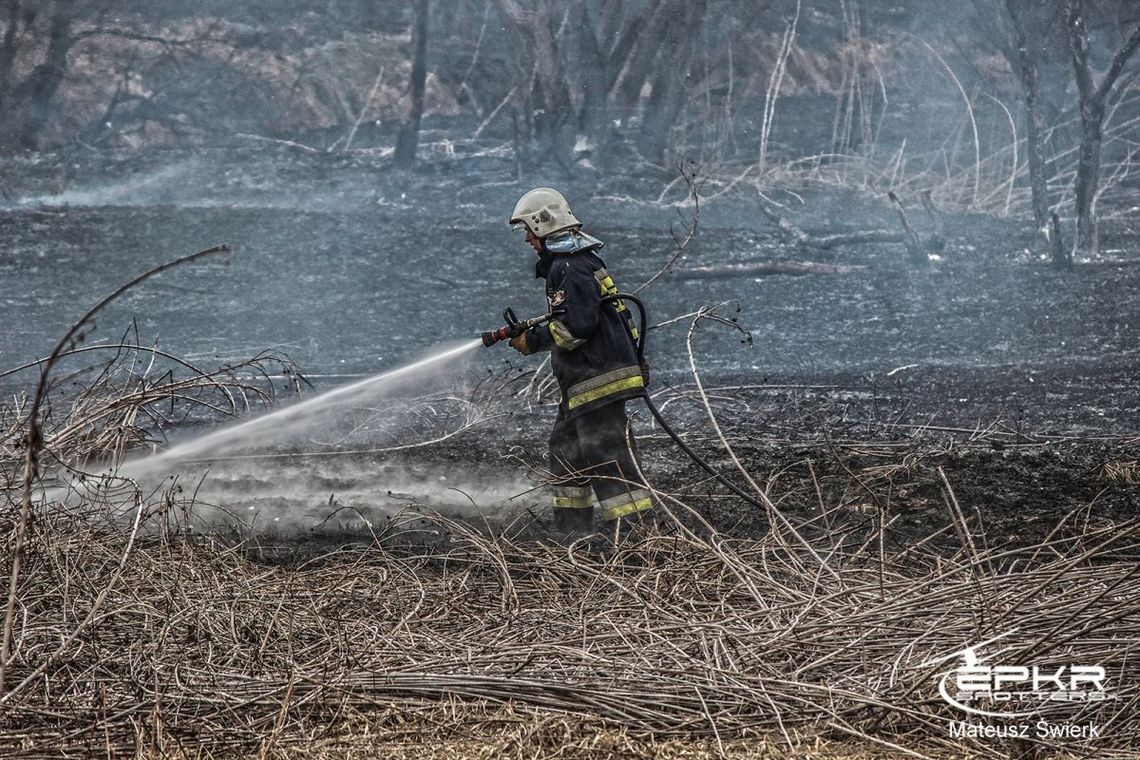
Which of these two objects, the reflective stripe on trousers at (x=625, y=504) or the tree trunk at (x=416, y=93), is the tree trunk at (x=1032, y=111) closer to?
the tree trunk at (x=416, y=93)

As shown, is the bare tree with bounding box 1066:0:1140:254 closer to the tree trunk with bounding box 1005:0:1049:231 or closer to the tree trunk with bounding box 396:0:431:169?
the tree trunk with bounding box 1005:0:1049:231

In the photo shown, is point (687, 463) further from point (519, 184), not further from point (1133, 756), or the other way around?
point (519, 184)

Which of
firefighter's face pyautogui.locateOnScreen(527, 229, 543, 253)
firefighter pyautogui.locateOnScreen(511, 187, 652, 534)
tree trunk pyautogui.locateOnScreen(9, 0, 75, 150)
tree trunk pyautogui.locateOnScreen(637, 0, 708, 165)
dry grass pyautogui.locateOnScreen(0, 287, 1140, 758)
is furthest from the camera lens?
tree trunk pyautogui.locateOnScreen(637, 0, 708, 165)

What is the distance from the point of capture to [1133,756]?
2.91 m

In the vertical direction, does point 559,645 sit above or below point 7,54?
below

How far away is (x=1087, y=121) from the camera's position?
11.4 metres

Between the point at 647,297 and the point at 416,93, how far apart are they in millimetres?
3420

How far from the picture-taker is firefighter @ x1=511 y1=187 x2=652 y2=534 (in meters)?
5.17

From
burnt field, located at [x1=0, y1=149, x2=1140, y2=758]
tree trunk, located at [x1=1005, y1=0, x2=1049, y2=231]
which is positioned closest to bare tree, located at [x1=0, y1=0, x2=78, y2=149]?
burnt field, located at [x1=0, y1=149, x2=1140, y2=758]

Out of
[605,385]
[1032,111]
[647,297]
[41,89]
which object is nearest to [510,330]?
[605,385]

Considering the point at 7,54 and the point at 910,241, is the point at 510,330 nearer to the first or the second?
the point at 910,241

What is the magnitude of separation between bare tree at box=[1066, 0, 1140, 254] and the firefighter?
7767 millimetres

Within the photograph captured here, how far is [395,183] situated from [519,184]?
129 centimetres

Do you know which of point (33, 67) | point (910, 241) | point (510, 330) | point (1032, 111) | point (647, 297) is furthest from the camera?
point (1032, 111)
